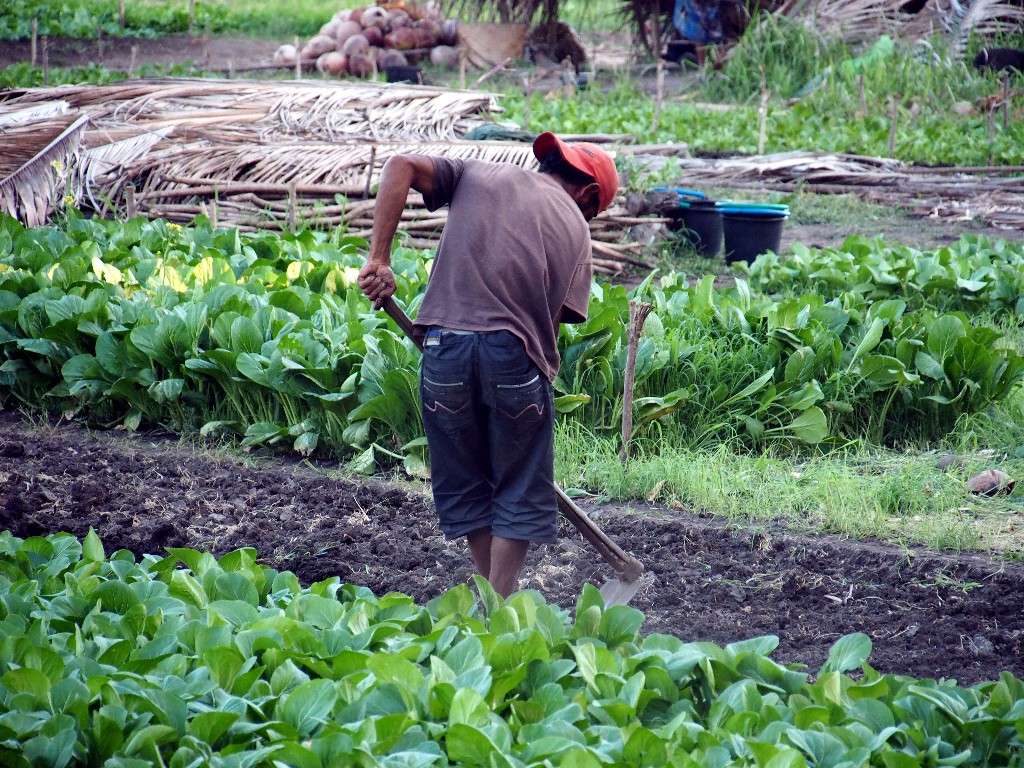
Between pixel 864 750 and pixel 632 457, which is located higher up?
pixel 864 750

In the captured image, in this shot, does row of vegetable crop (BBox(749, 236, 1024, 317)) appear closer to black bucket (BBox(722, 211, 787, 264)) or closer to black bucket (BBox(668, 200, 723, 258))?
black bucket (BBox(722, 211, 787, 264))

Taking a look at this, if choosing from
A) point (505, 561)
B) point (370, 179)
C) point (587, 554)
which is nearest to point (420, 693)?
point (505, 561)

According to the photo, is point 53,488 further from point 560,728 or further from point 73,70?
point 73,70

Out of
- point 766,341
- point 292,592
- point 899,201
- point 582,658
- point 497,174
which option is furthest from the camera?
point 899,201

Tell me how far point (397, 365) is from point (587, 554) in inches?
54.2

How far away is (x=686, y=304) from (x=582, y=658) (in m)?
3.67

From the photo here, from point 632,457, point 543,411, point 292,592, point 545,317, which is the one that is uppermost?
point 545,317

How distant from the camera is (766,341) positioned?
543 cm

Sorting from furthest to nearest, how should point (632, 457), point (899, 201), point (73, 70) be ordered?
point (73, 70)
point (899, 201)
point (632, 457)

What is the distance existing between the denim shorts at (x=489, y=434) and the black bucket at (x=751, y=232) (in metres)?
6.00

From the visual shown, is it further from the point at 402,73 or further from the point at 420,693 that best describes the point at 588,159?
the point at 402,73

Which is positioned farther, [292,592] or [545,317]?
[545,317]

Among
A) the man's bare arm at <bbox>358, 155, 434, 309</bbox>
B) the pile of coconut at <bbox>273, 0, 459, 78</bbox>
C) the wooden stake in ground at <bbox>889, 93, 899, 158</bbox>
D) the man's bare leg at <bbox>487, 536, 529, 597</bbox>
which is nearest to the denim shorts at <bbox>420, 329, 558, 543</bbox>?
the man's bare leg at <bbox>487, 536, 529, 597</bbox>

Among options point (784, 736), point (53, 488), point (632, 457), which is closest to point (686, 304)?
point (632, 457)
